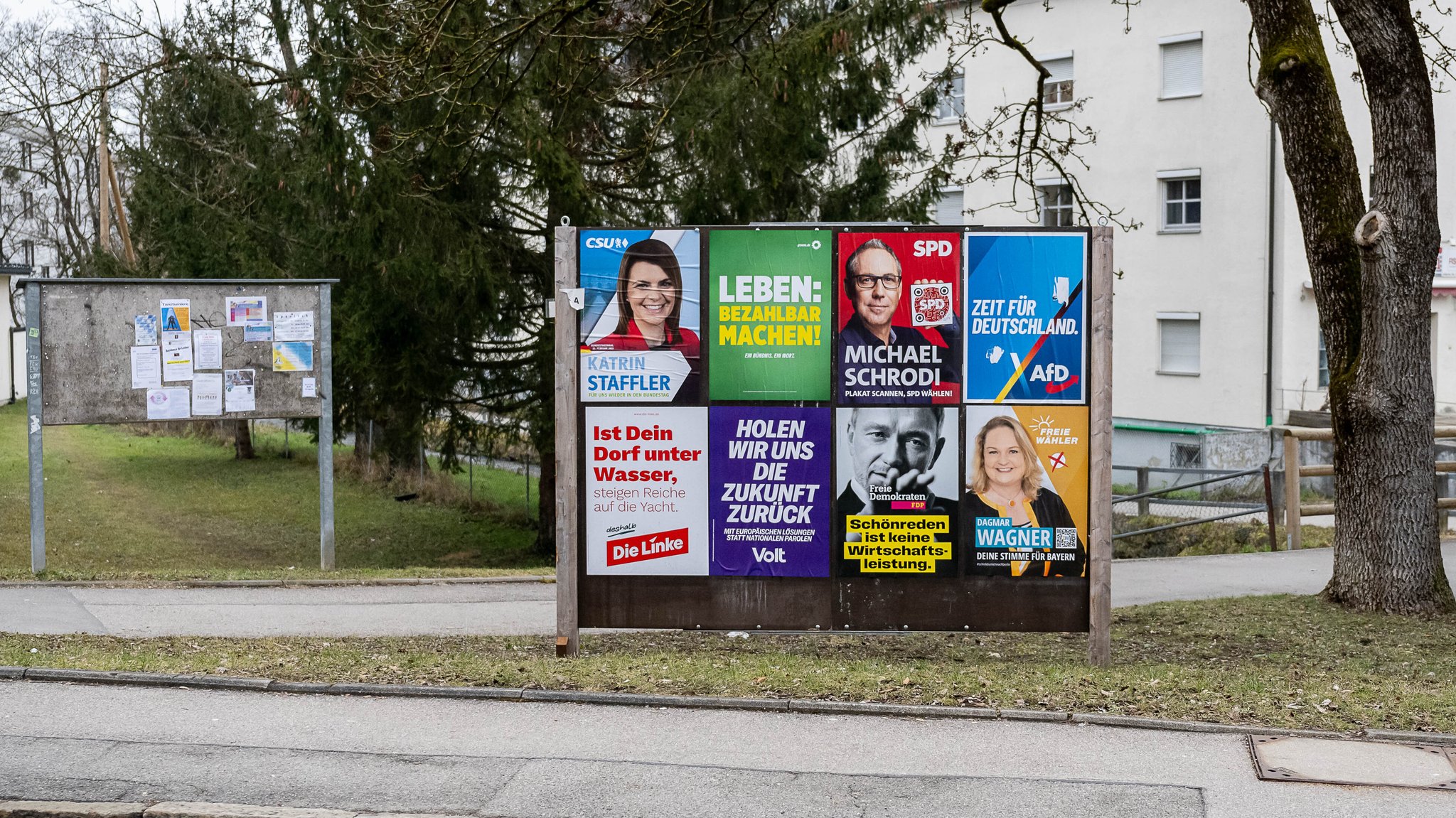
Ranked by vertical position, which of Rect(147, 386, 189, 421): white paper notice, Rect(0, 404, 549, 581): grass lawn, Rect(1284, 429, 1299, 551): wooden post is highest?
Rect(147, 386, 189, 421): white paper notice

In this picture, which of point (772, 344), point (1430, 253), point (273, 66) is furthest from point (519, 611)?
point (273, 66)

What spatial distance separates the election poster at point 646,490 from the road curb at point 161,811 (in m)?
3.04

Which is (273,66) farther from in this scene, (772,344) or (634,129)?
(772,344)

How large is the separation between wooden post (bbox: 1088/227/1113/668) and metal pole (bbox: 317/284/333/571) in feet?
23.8

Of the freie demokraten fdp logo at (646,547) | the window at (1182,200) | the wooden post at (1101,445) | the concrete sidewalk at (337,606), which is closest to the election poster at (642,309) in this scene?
the freie demokraten fdp logo at (646,547)

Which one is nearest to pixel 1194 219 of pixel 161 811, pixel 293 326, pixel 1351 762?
pixel 293 326

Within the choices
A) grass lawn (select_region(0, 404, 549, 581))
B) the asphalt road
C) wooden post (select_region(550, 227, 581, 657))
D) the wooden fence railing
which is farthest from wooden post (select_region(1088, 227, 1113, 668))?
the wooden fence railing

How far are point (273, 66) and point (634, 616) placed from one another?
15.4m

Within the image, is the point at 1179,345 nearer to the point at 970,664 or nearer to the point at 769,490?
the point at 970,664

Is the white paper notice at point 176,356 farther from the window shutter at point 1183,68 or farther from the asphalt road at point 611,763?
the window shutter at point 1183,68

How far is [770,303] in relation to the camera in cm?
812

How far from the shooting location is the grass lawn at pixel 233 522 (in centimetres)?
1564

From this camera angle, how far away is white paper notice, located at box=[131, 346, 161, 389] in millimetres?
12406

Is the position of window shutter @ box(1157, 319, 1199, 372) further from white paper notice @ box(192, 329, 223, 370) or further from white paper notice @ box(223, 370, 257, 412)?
white paper notice @ box(192, 329, 223, 370)
